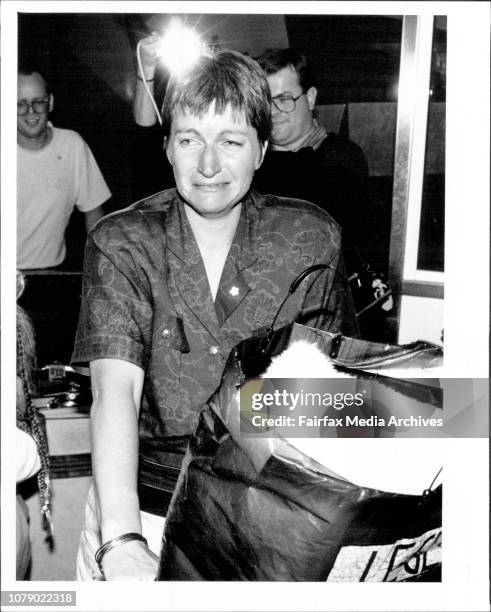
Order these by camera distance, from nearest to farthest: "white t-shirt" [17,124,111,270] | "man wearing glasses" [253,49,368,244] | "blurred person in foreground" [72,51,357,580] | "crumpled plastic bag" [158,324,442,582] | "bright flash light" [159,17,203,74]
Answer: "crumpled plastic bag" [158,324,442,582], "blurred person in foreground" [72,51,357,580], "bright flash light" [159,17,203,74], "white t-shirt" [17,124,111,270], "man wearing glasses" [253,49,368,244]

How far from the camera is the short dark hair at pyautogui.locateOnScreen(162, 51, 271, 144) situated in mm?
952

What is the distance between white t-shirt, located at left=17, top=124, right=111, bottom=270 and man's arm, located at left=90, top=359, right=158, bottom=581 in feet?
1.47

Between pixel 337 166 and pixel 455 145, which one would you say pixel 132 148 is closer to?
pixel 337 166

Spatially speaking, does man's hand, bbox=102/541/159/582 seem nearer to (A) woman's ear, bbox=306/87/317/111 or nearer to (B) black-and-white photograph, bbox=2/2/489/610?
(B) black-and-white photograph, bbox=2/2/489/610

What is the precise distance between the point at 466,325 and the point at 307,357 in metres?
0.26

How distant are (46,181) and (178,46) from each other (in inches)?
15.7

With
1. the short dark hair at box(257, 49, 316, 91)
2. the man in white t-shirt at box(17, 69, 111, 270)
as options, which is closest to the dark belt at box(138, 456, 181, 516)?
the man in white t-shirt at box(17, 69, 111, 270)

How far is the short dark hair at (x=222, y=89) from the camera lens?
95 cm

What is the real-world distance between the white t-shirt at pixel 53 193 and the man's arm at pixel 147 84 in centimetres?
17

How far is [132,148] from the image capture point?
1554 millimetres

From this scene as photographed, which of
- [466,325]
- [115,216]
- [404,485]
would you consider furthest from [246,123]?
[404,485]

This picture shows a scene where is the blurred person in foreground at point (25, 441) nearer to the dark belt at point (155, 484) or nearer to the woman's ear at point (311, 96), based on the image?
the dark belt at point (155, 484)

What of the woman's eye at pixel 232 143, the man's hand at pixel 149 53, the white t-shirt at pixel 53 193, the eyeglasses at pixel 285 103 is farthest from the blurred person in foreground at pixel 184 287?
the eyeglasses at pixel 285 103

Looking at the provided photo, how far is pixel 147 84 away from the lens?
1519mm
